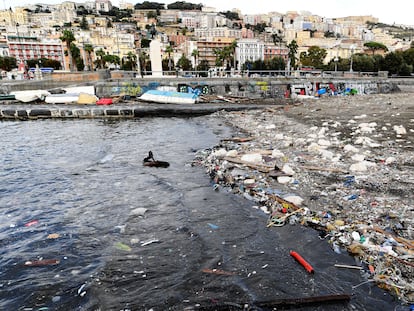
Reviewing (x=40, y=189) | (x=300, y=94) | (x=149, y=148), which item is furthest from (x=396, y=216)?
(x=300, y=94)

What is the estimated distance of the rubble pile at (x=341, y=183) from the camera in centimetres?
542

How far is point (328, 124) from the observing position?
17.1m

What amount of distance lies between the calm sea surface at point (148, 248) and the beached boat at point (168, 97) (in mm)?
17751

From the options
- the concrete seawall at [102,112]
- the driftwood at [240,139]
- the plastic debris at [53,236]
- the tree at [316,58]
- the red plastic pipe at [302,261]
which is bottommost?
the red plastic pipe at [302,261]

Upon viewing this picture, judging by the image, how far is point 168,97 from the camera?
92.8ft

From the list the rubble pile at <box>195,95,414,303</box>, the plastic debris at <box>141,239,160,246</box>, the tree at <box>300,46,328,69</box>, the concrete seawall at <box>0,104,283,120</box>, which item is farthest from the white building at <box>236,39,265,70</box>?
the plastic debris at <box>141,239,160,246</box>

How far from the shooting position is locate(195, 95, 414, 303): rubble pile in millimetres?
5418

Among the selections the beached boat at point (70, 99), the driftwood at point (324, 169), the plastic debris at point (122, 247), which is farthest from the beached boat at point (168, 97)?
the plastic debris at point (122, 247)

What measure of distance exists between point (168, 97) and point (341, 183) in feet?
72.3

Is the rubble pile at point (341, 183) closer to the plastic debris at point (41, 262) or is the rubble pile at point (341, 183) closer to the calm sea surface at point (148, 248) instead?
the calm sea surface at point (148, 248)

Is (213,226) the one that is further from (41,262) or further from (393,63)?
(393,63)

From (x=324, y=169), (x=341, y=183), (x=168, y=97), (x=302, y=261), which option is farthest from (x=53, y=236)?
(x=168, y=97)

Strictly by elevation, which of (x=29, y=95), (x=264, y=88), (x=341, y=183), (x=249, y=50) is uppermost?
(x=249, y=50)

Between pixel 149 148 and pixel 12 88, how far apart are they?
2298 centimetres
